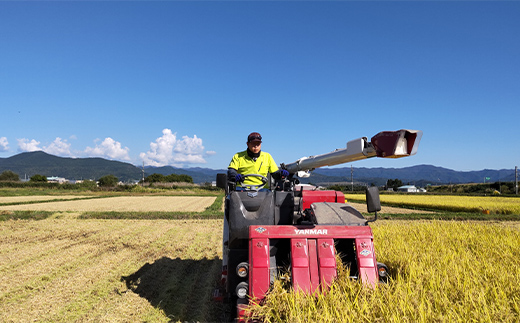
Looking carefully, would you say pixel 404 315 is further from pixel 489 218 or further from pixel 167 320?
pixel 489 218

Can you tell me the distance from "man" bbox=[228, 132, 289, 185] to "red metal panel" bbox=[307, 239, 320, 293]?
1.43 meters

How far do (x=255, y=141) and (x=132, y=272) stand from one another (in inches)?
179

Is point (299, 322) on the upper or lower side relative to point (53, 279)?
upper

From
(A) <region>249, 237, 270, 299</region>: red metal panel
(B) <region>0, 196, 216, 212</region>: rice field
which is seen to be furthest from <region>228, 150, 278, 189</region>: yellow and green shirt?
(B) <region>0, 196, 216, 212</region>: rice field

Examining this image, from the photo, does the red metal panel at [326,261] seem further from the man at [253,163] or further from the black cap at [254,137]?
the black cap at [254,137]

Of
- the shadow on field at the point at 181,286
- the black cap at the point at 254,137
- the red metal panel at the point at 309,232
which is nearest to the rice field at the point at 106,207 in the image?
the shadow on field at the point at 181,286

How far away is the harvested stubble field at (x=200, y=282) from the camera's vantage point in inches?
134

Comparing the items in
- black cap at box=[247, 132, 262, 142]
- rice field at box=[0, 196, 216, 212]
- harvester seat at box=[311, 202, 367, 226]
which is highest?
black cap at box=[247, 132, 262, 142]

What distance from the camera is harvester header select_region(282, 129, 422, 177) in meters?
3.95

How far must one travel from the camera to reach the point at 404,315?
3139 millimetres

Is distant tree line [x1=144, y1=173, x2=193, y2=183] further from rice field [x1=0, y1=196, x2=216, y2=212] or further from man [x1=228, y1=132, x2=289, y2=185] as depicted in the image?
man [x1=228, y1=132, x2=289, y2=185]

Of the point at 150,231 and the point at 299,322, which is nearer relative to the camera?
the point at 299,322

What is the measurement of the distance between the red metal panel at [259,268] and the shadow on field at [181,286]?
4.57 ft

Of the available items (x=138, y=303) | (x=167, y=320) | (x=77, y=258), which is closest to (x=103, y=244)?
(x=77, y=258)
